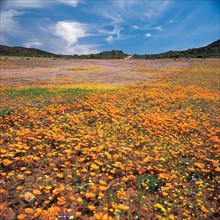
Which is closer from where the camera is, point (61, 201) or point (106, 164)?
point (61, 201)

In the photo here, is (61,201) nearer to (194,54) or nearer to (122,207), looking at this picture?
(122,207)

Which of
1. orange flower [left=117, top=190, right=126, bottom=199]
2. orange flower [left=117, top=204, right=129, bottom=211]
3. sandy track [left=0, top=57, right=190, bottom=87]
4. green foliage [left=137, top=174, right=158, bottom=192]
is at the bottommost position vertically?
green foliage [left=137, top=174, right=158, bottom=192]

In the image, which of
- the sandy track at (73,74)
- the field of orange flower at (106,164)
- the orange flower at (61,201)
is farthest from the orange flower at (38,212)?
the sandy track at (73,74)

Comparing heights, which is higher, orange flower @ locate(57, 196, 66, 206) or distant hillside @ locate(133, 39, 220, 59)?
distant hillside @ locate(133, 39, 220, 59)

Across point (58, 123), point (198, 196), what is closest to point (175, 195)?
point (198, 196)

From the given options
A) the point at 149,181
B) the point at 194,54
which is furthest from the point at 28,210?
the point at 194,54

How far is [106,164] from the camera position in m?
7.23

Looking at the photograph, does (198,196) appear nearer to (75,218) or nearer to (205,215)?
(205,215)

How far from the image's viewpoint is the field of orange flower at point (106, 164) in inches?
217

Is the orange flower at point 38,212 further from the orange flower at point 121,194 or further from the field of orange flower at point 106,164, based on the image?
the orange flower at point 121,194

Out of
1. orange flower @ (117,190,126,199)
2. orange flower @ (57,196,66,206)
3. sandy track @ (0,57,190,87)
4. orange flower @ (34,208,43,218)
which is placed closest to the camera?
orange flower @ (34,208,43,218)

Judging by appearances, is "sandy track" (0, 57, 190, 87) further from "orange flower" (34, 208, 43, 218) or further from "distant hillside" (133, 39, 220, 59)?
"distant hillside" (133, 39, 220, 59)

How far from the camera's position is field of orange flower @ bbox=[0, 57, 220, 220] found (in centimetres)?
551

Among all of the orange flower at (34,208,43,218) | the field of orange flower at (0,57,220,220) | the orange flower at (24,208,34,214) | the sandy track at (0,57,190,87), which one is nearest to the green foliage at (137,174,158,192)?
the field of orange flower at (0,57,220,220)
